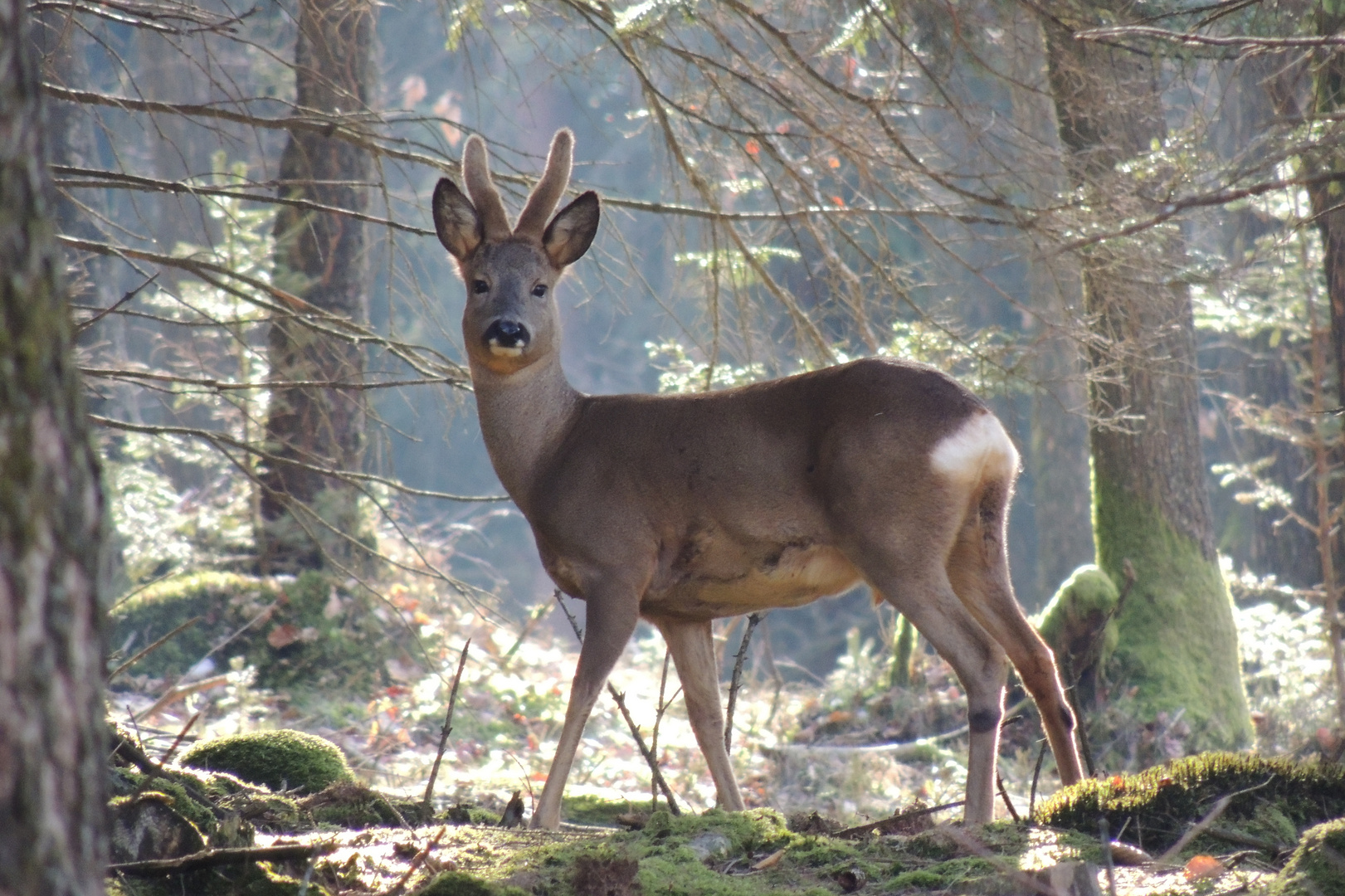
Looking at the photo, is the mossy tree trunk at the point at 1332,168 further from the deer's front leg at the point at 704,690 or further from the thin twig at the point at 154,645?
the thin twig at the point at 154,645

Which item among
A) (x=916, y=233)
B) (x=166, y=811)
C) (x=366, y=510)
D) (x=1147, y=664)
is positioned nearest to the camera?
(x=166, y=811)

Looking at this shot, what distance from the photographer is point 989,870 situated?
3.01 m

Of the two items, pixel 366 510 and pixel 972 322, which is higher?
pixel 972 322

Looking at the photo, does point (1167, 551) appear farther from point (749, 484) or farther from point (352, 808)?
point (352, 808)

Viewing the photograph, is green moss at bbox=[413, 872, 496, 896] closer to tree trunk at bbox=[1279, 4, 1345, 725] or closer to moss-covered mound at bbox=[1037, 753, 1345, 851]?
moss-covered mound at bbox=[1037, 753, 1345, 851]

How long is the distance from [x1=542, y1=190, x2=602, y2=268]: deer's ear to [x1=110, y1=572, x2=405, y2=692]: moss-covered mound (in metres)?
4.92

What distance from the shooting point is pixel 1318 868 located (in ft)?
8.41

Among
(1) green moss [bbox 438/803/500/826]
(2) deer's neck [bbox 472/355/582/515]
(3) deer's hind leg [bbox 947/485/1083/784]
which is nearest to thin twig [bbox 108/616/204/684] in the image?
(1) green moss [bbox 438/803/500/826]

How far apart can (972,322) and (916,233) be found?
20209 mm

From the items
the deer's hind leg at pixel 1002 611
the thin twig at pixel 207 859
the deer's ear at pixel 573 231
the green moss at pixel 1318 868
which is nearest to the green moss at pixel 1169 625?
the deer's hind leg at pixel 1002 611

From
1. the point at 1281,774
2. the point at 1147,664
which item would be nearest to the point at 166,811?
the point at 1281,774

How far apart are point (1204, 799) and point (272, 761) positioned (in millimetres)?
3359

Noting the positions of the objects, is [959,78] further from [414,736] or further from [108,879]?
[414,736]

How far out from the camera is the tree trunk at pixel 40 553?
1.57m
